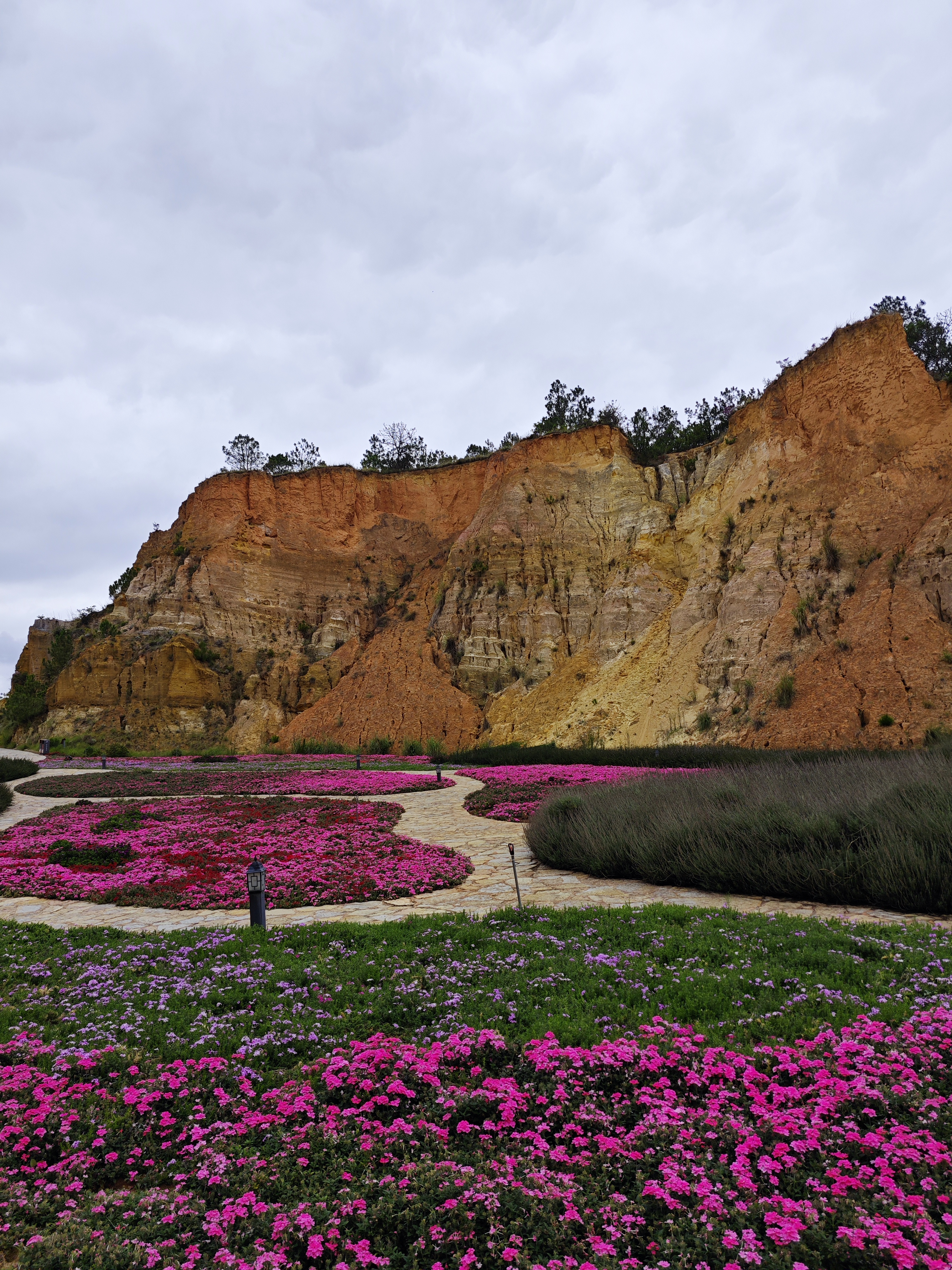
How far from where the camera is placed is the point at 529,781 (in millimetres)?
17562

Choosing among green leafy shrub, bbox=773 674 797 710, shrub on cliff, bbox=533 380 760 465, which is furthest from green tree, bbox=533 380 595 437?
green leafy shrub, bbox=773 674 797 710

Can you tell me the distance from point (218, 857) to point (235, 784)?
11.0 m

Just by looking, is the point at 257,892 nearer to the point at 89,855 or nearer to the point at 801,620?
the point at 89,855

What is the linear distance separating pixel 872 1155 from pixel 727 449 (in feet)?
110

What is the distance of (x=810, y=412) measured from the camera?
28.9m

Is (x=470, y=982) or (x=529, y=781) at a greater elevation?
(x=470, y=982)

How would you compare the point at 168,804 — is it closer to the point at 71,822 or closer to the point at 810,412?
the point at 71,822

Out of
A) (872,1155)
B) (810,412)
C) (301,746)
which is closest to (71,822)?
(872,1155)

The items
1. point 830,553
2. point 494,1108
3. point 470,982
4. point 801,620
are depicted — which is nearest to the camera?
point 494,1108

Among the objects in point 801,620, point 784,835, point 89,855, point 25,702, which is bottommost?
point 89,855

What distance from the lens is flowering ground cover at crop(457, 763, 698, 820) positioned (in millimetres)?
13930

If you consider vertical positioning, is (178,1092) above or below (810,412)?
below

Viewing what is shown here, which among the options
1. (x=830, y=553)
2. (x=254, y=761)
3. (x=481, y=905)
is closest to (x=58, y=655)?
(x=254, y=761)

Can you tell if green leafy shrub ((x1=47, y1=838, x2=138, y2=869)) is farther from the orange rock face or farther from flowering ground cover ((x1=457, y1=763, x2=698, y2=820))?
the orange rock face
